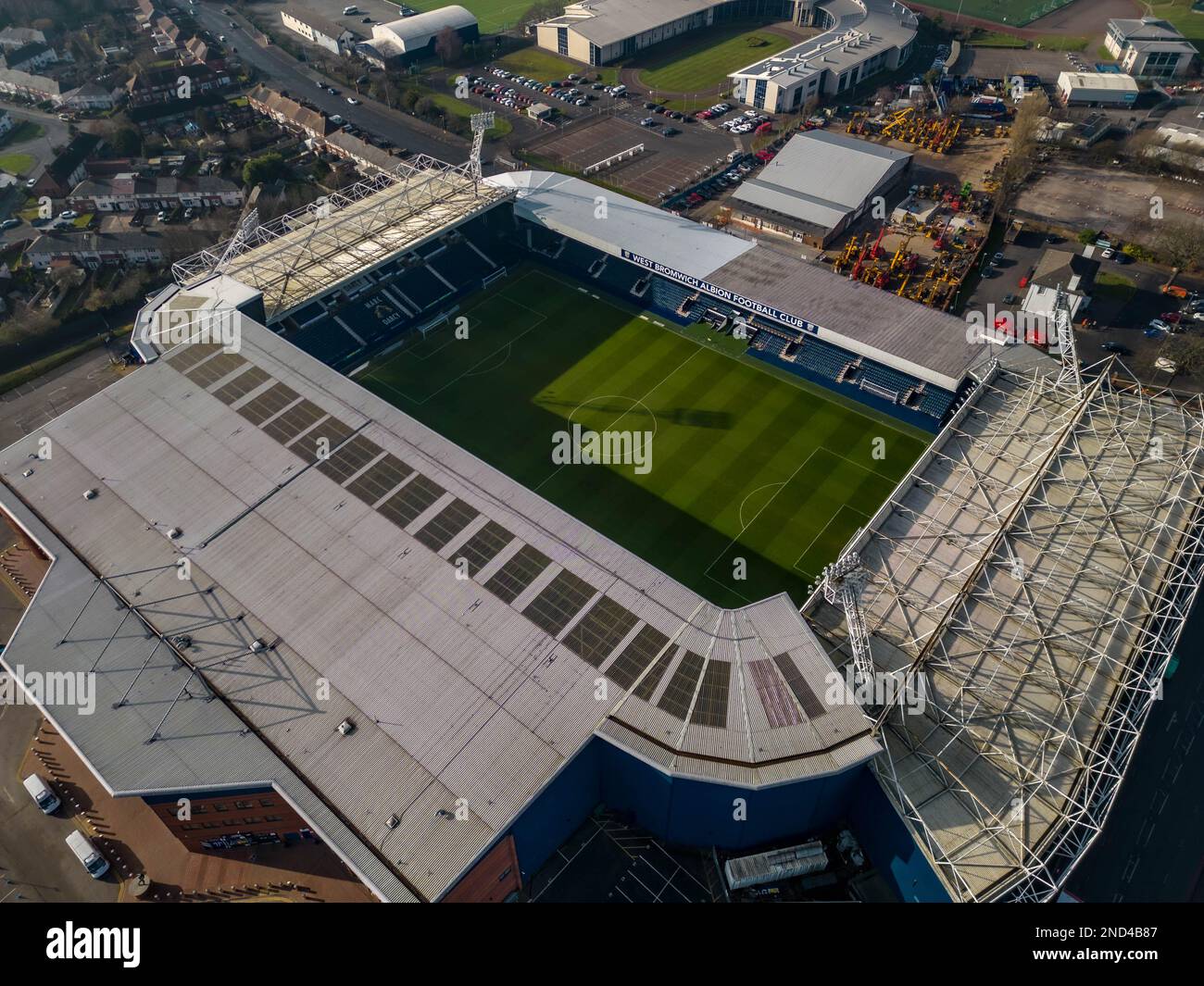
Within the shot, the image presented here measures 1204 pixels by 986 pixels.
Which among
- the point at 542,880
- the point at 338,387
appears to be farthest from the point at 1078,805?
the point at 338,387

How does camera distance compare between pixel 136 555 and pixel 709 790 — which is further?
pixel 136 555

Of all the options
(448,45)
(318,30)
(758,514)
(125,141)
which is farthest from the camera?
(318,30)

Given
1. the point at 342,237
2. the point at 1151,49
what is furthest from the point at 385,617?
the point at 1151,49

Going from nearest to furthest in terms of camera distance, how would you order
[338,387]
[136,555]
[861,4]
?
[136,555] < [338,387] < [861,4]

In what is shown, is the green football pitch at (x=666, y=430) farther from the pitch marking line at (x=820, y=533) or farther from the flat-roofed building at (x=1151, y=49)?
the flat-roofed building at (x=1151, y=49)

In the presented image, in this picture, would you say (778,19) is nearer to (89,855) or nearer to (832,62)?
(832,62)

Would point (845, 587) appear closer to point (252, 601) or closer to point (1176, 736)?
point (1176, 736)
